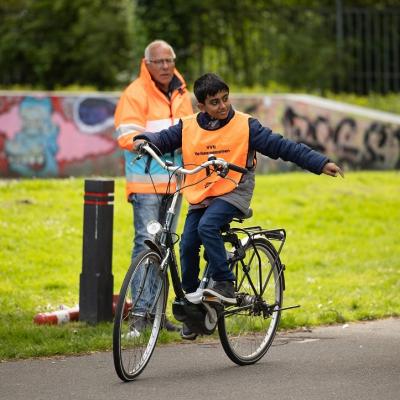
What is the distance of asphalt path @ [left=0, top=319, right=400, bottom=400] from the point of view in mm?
6465

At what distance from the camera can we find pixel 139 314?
6.85 metres

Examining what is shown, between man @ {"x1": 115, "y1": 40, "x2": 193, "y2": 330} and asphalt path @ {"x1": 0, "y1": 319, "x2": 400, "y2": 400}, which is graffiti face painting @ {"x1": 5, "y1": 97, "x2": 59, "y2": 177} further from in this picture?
asphalt path @ {"x1": 0, "y1": 319, "x2": 400, "y2": 400}

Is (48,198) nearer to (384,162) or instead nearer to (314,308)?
(314,308)

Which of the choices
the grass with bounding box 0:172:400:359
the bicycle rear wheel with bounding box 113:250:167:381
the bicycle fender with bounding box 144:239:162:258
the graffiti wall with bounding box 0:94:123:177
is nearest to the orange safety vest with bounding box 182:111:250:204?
the bicycle fender with bounding box 144:239:162:258

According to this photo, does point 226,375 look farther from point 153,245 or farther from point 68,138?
point 68,138

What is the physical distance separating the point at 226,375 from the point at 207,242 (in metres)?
0.80

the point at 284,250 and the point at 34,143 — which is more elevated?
the point at 34,143

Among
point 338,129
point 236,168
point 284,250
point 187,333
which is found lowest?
point 187,333

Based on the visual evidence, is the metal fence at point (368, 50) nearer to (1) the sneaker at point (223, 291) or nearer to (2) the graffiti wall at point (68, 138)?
(2) the graffiti wall at point (68, 138)

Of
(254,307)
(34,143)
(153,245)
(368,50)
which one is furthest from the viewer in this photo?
(368,50)

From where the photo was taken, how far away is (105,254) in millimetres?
8688

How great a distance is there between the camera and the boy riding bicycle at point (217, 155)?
Result: 7.06m

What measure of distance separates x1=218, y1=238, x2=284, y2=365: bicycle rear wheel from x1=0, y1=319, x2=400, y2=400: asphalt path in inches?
4.6

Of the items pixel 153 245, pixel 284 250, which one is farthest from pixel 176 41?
pixel 153 245
